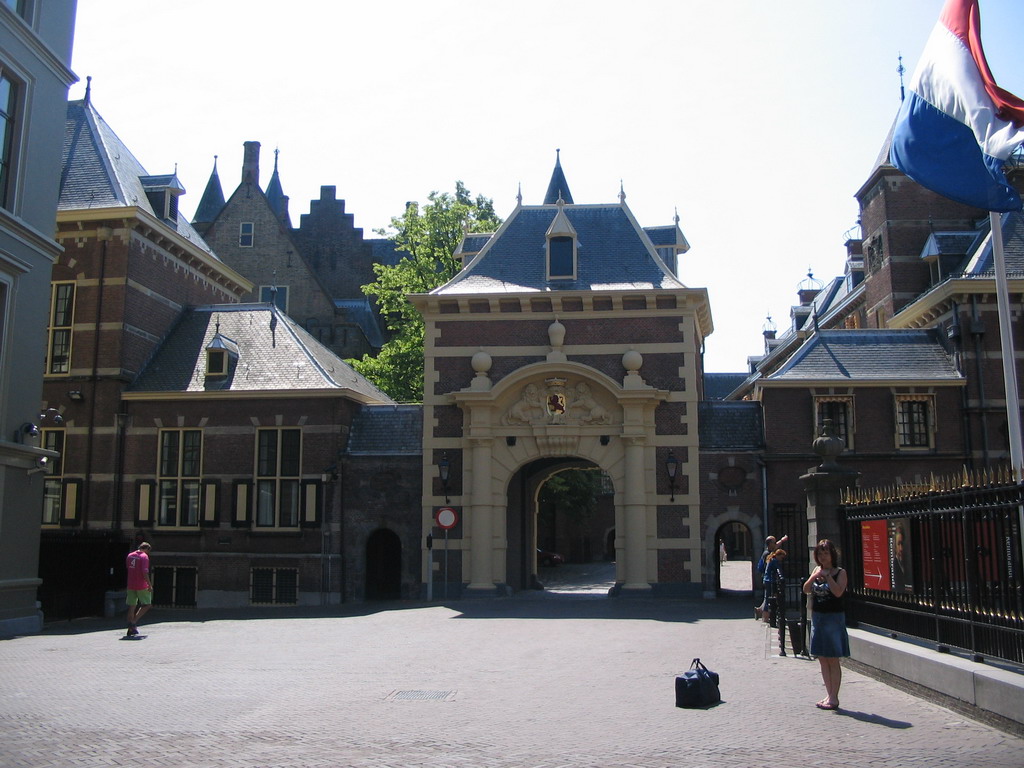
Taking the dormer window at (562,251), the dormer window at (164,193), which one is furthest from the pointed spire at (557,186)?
the dormer window at (164,193)

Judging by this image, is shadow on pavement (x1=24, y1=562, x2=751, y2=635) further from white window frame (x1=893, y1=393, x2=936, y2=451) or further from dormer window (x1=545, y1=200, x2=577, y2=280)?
dormer window (x1=545, y1=200, x2=577, y2=280)

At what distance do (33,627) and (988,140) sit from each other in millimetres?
17688

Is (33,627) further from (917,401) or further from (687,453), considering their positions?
(917,401)

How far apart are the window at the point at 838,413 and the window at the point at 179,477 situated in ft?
55.2

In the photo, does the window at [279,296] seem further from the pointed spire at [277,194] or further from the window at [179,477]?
the window at [179,477]

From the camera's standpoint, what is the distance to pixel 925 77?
1363cm

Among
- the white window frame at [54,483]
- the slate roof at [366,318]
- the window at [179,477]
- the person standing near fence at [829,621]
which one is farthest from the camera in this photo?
the slate roof at [366,318]

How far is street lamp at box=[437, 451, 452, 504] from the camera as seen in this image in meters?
24.5

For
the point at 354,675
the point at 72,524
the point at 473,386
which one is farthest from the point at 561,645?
the point at 72,524

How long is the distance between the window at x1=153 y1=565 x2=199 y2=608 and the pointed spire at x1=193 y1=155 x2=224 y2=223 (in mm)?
29562

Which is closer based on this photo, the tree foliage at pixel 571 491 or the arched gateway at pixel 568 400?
the arched gateway at pixel 568 400

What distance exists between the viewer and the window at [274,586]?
82.9 ft

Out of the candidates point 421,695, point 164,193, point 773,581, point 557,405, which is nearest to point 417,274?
point 164,193

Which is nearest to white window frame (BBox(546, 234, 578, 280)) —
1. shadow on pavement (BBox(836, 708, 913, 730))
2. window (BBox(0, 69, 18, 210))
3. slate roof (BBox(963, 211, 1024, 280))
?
slate roof (BBox(963, 211, 1024, 280))
